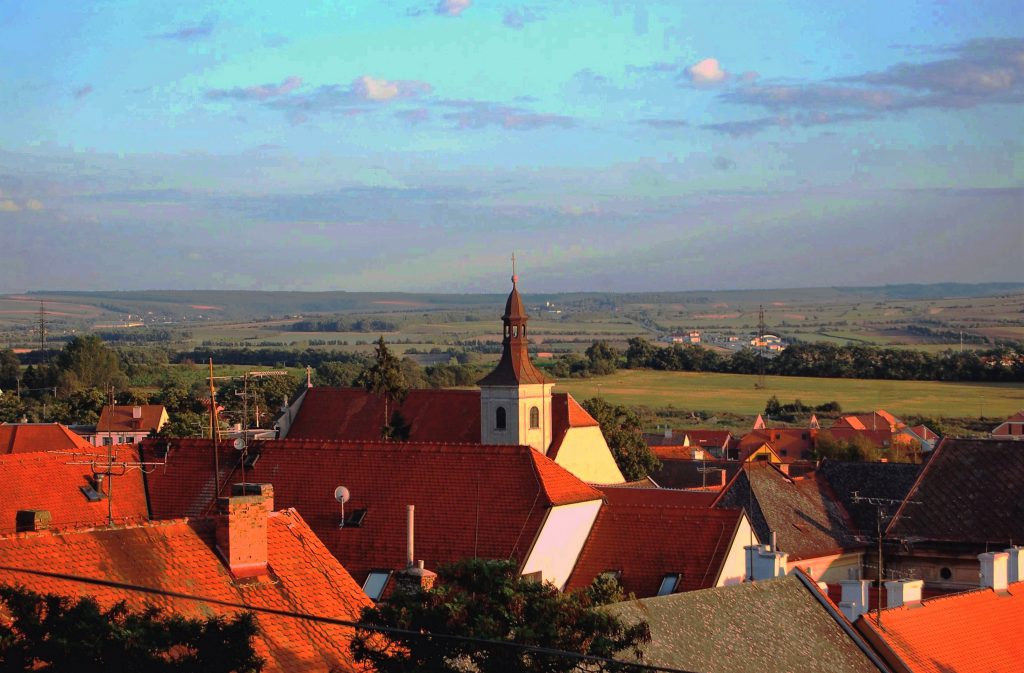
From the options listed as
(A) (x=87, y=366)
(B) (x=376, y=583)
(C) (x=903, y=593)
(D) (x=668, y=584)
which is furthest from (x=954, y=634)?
(A) (x=87, y=366)

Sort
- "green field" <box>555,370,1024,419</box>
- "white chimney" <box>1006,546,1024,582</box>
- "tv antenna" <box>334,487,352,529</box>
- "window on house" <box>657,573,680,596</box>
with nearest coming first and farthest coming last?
"white chimney" <box>1006,546,1024,582</box> → "window on house" <box>657,573,680,596</box> → "tv antenna" <box>334,487,352,529</box> → "green field" <box>555,370,1024,419</box>

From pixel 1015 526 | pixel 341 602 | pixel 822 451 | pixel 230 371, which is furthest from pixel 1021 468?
pixel 230 371

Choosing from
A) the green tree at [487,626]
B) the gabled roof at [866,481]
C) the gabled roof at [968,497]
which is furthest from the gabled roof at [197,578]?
the gabled roof at [866,481]

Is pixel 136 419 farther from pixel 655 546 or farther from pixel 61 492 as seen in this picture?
pixel 655 546

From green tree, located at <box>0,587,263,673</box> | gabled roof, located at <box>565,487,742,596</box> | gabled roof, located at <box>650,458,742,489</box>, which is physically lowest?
gabled roof, located at <box>650,458,742,489</box>

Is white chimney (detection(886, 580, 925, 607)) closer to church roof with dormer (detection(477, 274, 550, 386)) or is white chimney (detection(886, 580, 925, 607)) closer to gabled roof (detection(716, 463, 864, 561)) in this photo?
gabled roof (detection(716, 463, 864, 561))

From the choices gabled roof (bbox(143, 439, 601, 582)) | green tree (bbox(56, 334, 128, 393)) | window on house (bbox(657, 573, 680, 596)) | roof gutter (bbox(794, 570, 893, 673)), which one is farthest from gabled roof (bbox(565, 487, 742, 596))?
green tree (bbox(56, 334, 128, 393))
